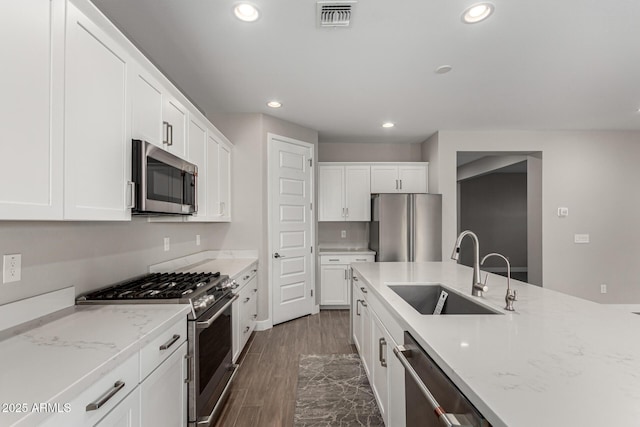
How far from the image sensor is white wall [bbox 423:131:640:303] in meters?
4.60

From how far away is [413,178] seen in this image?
497cm

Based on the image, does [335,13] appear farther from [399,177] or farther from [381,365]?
[399,177]

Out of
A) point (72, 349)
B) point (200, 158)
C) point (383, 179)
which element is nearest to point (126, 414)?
point (72, 349)

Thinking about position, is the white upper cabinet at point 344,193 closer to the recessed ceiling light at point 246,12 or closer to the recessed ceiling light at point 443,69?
the recessed ceiling light at point 443,69

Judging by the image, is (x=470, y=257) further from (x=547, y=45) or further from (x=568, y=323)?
(x=568, y=323)

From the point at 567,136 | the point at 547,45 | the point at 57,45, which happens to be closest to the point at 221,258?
the point at 57,45

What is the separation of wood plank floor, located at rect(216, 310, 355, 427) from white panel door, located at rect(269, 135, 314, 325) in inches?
11.0

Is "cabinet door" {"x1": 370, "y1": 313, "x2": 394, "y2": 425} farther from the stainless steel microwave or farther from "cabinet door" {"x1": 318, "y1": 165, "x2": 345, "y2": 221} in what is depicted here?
"cabinet door" {"x1": 318, "y1": 165, "x2": 345, "y2": 221}

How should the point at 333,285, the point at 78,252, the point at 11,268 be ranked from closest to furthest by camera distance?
the point at 11,268, the point at 78,252, the point at 333,285

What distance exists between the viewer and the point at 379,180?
4.93 metres

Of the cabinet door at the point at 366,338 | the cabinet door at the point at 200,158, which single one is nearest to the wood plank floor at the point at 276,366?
the cabinet door at the point at 366,338

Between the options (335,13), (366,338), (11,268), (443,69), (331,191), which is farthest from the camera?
(331,191)

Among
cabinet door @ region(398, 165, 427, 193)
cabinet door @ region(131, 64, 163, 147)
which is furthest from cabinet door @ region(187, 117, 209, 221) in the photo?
cabinet door @ region(398, 165, 427, 193)

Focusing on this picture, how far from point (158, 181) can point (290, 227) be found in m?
2.39
